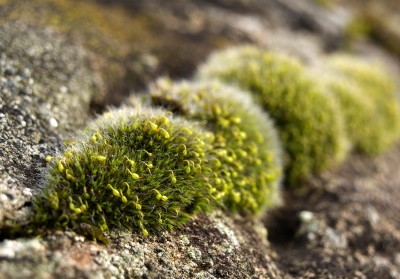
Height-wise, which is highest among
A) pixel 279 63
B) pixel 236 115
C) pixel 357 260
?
pixel 279 63

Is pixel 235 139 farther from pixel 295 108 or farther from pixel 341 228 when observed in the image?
pixel 341 228

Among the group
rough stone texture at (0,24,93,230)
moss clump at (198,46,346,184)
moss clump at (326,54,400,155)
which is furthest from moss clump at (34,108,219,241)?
moss clump at (326,54,400,155)

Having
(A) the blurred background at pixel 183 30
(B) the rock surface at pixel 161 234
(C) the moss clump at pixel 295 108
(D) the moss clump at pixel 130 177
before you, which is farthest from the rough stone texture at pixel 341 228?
(A) the blurred background at pixel 183 30

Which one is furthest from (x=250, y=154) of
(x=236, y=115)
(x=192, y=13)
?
(x=192, y=13)

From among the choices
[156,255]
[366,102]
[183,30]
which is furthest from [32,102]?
[366,102]

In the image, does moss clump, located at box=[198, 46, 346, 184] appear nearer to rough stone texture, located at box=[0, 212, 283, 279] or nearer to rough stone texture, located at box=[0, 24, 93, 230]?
rough stone texture, located at box=[0, 212, 283, 279]

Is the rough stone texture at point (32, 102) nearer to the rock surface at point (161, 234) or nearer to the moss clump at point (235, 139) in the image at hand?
the rock surface at point (161, 234)

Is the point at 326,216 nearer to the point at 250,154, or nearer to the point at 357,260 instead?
the point at 357,260
